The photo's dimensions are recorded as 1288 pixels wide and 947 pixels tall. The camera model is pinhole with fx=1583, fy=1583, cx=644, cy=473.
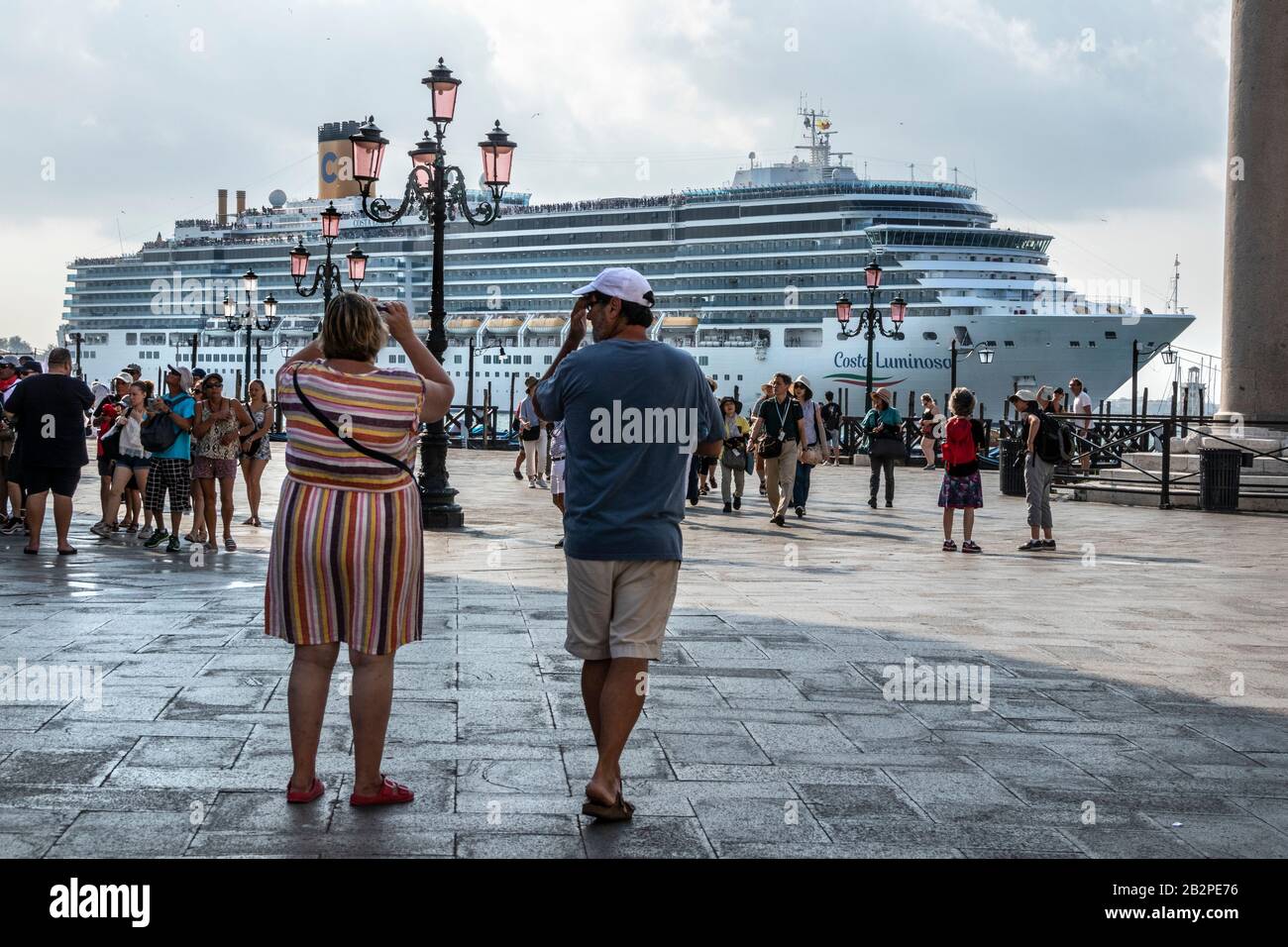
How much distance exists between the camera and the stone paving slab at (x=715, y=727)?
13.4 ft

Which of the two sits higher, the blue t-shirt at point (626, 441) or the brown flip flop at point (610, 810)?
the blue t-shirt at point (626, 441)

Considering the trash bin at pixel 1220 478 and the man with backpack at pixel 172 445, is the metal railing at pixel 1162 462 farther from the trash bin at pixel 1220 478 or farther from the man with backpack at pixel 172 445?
the man with backpack at pixel 172 445

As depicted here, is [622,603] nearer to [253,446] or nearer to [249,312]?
[253,446]

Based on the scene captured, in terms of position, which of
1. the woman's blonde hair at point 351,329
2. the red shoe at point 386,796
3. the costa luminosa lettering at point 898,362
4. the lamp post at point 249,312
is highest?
the lamp post at point 249,312

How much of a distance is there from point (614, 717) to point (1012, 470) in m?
17.7

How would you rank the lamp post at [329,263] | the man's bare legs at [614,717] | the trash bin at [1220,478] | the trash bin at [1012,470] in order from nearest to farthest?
the man's bare legs at [614,717], the trash bin at [1220,478], the trash bin at [1012,470], the lamp post at [329,263]

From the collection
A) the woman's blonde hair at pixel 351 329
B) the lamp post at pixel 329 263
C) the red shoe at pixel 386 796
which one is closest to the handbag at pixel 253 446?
the woman's blonde hair at pixel 351 329

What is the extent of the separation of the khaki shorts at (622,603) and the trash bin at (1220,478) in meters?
14.1

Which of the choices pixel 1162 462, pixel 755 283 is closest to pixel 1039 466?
pixel 1162 462

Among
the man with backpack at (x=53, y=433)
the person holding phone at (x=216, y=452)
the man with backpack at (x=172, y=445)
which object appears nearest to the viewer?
the man with backpack at (x=53, y=433)

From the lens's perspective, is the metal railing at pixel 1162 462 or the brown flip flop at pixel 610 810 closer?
the brown flip flop at pixel 610 810

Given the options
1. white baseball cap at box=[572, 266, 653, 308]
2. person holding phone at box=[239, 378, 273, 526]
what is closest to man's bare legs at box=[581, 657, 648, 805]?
white baseball cap at box=[572, 266, 653, 308]

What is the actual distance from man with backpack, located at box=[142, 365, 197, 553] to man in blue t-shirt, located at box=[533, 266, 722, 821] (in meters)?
8.10
